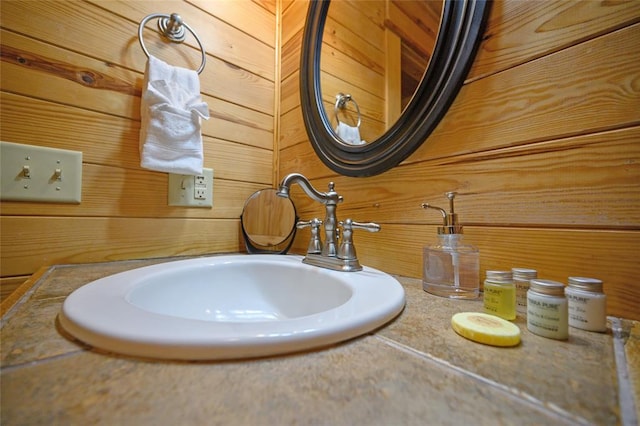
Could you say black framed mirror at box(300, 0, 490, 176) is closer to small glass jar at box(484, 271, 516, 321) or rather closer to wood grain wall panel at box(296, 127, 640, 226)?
wood grain wall panel at box(296, 127, 640, 226)

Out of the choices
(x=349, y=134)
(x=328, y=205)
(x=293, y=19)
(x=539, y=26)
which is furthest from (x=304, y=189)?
(x=293, y=19)

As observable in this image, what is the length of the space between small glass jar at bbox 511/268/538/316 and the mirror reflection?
0.42 m

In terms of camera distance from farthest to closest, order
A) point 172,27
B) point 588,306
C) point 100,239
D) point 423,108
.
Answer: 1. point 172,27
2. point 100,239
3. point 423,108
4. point 588,306

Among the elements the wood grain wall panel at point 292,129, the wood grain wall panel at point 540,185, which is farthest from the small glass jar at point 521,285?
the wood grain wall panel at point 292,129

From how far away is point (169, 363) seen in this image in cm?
23

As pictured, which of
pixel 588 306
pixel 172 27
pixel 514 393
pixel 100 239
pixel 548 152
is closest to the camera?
pixel 514 393

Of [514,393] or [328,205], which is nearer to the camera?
[514,393]

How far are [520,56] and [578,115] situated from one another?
147 mm

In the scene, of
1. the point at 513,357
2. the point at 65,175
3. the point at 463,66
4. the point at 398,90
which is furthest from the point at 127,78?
the point at 513,357

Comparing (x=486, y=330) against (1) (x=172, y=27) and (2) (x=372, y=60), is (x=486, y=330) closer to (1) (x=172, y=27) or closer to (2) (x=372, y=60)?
(2) (x=372, y=60)

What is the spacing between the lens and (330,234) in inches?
25.2

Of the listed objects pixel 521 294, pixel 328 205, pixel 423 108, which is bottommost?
pixel 521 294

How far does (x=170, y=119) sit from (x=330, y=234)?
531 millimetres

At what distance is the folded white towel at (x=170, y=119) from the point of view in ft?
2.27
